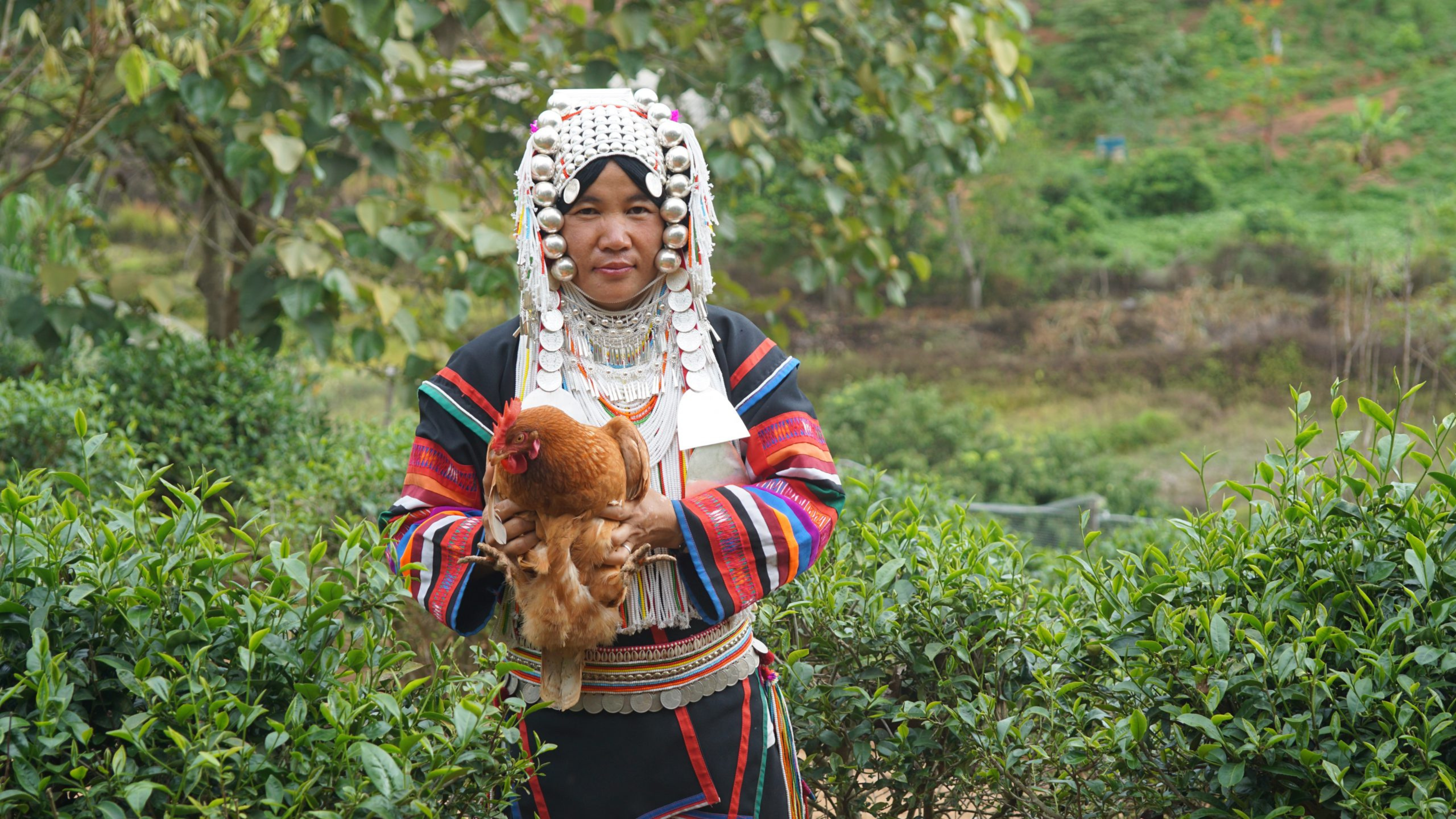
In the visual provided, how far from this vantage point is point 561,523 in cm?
163

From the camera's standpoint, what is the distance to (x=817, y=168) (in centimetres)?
523

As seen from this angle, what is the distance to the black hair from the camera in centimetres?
183

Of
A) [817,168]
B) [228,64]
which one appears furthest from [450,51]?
[817,168]

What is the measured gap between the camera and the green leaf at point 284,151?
407 cm

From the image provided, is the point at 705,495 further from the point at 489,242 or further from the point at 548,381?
the point at 489,242

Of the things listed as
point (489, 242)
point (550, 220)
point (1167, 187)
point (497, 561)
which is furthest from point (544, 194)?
point (1167, 187)

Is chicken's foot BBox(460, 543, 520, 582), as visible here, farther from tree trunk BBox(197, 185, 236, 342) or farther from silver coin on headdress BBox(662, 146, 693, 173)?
tree trunk BBox(197, 185, 236, 342)

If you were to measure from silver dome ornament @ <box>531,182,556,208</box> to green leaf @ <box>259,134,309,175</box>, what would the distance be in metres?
2.60

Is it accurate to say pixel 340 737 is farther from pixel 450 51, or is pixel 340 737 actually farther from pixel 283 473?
pixel 450 51

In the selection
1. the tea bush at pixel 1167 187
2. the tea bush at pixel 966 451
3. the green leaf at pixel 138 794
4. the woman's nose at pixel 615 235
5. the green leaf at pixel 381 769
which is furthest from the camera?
the tea bush at pixel 1167 187

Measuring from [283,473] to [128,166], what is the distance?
2.60 m

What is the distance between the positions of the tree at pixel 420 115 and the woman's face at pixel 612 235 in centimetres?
259

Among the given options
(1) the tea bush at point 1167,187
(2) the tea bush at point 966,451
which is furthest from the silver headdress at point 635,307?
(1) the tea bush at point 1167,187

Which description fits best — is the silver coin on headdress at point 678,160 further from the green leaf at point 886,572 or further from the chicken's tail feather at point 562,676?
the green leaf at point 886,572
